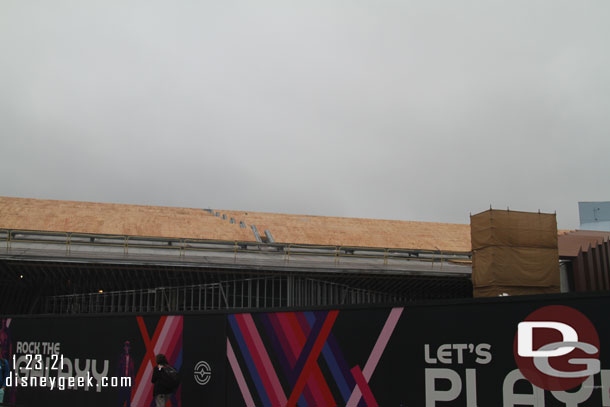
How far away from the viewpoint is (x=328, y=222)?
3406 cm

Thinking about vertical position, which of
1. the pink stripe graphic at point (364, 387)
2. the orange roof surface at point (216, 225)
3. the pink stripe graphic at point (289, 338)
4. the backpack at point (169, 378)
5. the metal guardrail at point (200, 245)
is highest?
the orange roof surface at point (216, 225)

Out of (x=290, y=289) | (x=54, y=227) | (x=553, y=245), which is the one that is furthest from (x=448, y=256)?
(x=54, y=227)

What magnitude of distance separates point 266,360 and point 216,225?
69.6 feet

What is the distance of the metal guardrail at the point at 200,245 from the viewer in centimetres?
2245

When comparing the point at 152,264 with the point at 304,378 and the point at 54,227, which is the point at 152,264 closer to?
the point at 54,227

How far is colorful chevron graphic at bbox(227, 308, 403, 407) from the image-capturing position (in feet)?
27.1

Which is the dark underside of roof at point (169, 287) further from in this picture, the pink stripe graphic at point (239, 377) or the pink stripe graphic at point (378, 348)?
the pink stripe graphic at point (378, 348)

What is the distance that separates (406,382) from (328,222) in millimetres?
26287

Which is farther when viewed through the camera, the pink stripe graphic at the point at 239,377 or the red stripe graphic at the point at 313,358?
the pink stripe graphic at the point at 239,377

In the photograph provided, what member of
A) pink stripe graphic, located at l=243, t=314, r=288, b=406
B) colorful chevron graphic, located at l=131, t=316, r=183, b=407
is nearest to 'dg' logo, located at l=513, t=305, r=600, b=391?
pink stripe graphic, located at l=243, t=314, r=288, b=406

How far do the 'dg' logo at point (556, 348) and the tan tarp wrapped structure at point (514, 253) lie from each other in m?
15.2

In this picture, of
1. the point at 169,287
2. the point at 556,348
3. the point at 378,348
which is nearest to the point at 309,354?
the point at 378,348

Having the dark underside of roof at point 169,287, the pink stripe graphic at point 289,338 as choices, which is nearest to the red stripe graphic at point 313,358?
the pink stripe graphic at point 289,338

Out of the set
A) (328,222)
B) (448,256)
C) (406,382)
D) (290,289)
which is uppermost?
(328,222)
